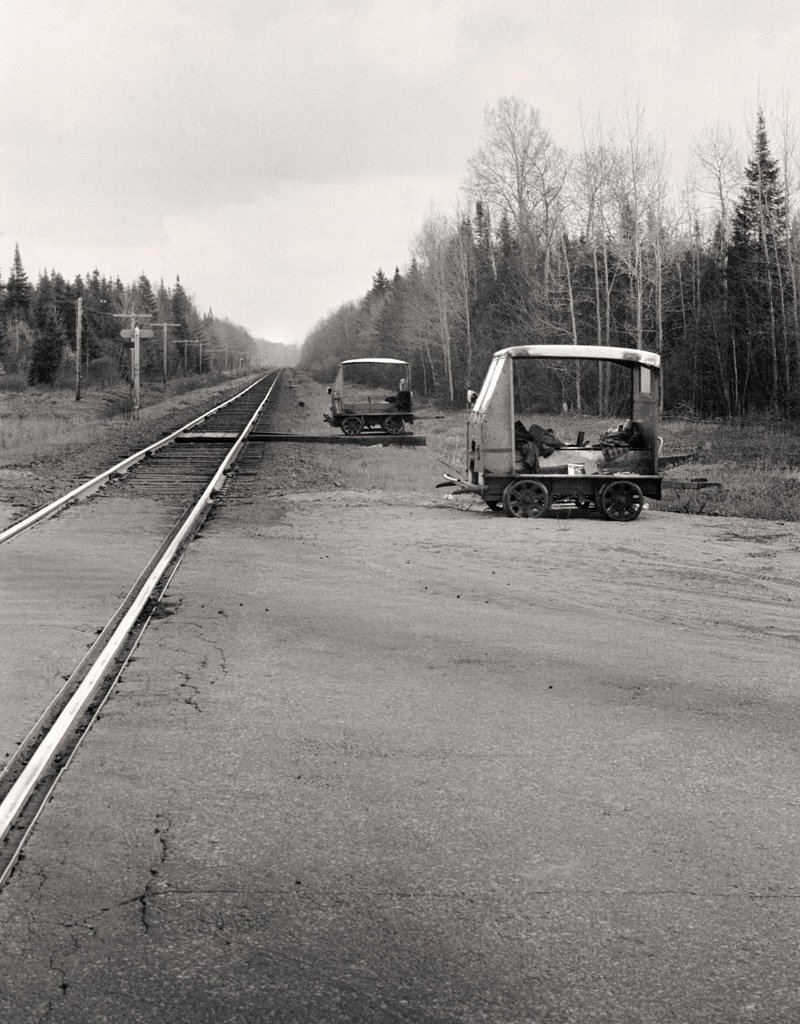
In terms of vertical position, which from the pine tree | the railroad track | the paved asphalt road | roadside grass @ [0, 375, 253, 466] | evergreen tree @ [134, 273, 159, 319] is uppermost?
evergreen tree @ [134, 273, 159, 319]

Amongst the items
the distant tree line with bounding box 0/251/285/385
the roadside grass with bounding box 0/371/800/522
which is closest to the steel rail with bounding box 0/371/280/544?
the roadside grass with bounding box 0/371/800/522

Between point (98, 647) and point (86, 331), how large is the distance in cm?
11526

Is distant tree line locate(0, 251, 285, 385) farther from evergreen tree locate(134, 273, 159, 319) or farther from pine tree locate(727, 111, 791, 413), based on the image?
pine tree locate(727, 111, 791, 413)

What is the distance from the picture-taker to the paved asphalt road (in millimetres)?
2893

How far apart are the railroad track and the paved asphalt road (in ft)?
0.35

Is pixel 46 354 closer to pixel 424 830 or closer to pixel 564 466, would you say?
pixel 564 466

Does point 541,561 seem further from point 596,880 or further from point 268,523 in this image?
point 596,880

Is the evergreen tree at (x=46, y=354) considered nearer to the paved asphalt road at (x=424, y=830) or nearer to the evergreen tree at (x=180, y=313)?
the evergreen tree at (x=180, y=313)

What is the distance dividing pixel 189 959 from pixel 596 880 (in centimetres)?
138

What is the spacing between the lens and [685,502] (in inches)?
630

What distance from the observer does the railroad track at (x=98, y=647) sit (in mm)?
4035

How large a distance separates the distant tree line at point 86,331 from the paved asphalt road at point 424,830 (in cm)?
8566

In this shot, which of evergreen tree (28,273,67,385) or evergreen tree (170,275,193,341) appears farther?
evergreen tree (170,275,193,341)

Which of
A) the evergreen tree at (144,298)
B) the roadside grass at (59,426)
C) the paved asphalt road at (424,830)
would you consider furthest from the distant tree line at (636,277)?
the evergreen tree at (144,298)
